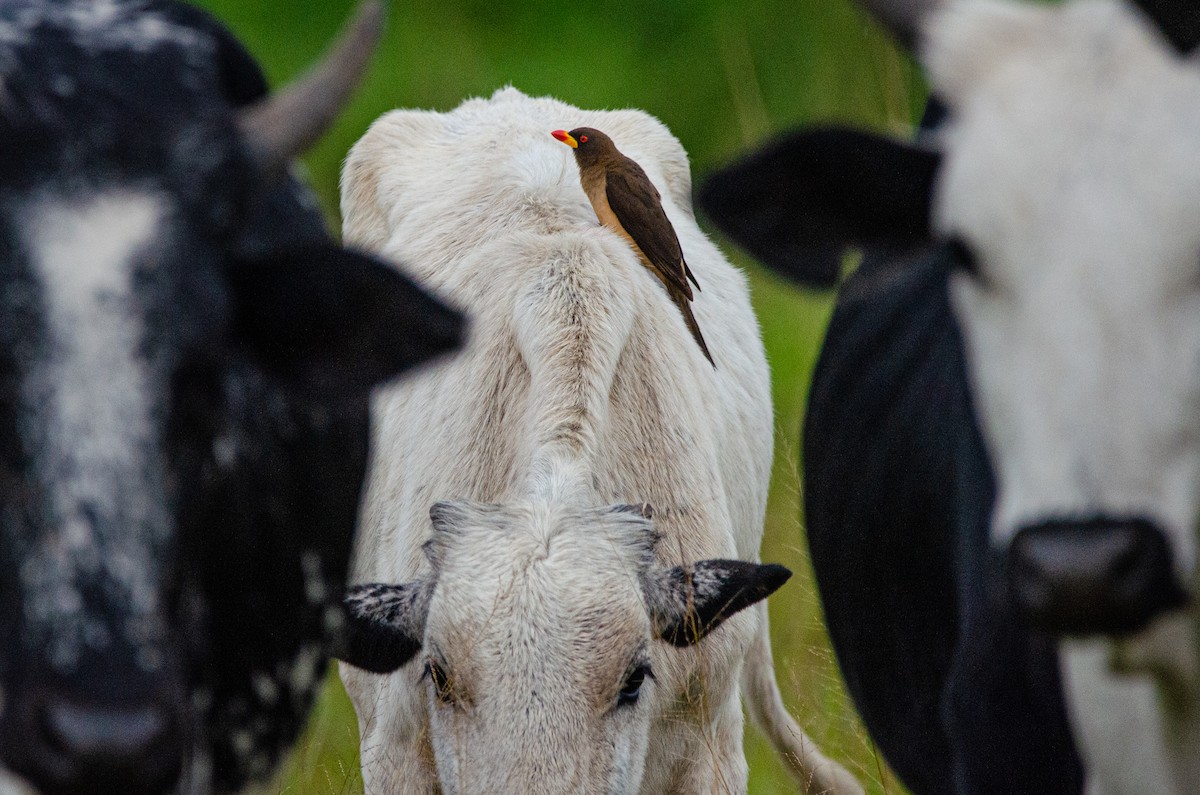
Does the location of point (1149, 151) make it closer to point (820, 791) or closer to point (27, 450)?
point (27, 450)

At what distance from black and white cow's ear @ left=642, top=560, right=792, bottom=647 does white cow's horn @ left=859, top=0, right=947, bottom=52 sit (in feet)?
5.04

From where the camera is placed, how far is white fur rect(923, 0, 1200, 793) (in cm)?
248

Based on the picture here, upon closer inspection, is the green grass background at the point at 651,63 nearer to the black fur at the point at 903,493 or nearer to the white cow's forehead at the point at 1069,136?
the black fur at the point at 903,493

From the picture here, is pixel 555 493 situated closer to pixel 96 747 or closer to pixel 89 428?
pixel 89 428

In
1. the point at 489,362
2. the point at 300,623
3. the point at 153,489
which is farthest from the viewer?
the point at 489,362

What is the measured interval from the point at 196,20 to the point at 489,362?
1.38 metres

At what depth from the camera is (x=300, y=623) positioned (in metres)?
3.32

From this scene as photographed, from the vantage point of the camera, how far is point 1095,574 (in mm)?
2395

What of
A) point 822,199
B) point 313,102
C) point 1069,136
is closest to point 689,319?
point 822,199

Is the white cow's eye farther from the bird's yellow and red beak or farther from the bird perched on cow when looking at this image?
the bird's yellow and red beak

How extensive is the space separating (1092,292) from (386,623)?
2.06 meters

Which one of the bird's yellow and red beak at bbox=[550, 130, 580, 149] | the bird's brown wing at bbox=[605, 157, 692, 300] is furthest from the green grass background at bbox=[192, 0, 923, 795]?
the bird's brown wing at bbox=[605, 157, 692, 300]

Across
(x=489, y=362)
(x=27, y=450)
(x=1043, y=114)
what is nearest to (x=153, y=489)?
(x=27, y=450)

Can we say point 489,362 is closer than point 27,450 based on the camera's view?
No
